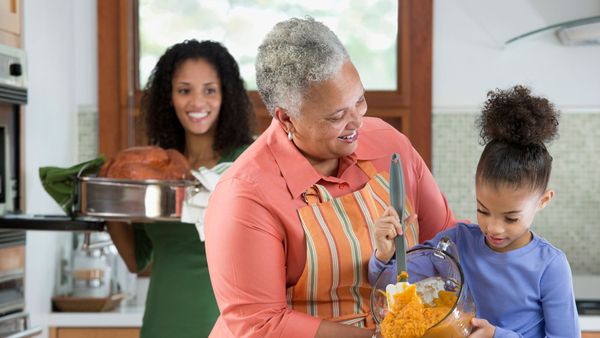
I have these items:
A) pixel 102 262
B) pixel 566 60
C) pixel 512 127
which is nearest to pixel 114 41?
pixel 102 262

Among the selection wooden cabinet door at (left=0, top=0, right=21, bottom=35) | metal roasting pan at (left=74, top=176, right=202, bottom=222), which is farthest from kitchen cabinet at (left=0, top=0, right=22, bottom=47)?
metal roasting pan at (left=74, top=176, right=202, bottom=222)

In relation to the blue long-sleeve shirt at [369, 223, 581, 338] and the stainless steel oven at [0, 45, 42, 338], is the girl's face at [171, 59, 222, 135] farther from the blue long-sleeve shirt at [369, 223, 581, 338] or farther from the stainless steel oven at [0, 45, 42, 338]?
the blue long-sleeve shirt at [369, 223, 581, 338]

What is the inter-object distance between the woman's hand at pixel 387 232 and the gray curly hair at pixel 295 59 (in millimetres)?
251

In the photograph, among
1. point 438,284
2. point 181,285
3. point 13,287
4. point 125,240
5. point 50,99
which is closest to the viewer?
point 438,284

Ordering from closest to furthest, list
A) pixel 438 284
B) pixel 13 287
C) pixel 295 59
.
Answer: pixel 438 284 → pixel 295 59 → pixel 13 287

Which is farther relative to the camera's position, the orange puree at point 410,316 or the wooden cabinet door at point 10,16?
the wooden cabinet door at point 10,16

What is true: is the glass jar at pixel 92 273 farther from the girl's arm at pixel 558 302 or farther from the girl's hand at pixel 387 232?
the girl's arm at pixel 558 302

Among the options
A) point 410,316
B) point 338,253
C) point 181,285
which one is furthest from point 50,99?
point 410,316

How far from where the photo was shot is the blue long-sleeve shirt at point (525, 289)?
4.90 feet

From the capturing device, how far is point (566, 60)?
3510 mm

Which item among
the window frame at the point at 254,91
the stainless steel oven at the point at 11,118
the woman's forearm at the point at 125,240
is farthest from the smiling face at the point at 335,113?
the window frame at the point at 254,91

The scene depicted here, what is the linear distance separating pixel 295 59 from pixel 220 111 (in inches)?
33.8

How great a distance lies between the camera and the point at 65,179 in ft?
7.57

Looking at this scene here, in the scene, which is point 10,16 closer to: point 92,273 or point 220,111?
point 220,111
